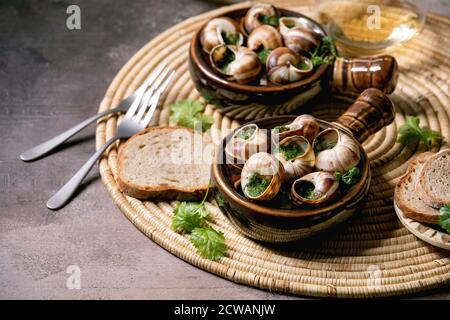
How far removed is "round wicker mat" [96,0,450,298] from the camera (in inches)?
58.4

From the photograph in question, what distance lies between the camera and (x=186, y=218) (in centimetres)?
158

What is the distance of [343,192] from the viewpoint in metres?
1.49

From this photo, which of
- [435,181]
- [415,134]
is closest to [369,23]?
[415,134]

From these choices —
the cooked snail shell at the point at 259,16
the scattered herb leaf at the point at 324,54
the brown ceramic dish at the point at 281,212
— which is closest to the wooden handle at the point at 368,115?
the brown ceramic dish at the point at 281,212

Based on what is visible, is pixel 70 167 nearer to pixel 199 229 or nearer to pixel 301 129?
pixel 199 229

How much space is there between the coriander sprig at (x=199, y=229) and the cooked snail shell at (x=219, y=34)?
429 mm

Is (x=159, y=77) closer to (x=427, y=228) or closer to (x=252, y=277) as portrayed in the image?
(x=252, y=277)

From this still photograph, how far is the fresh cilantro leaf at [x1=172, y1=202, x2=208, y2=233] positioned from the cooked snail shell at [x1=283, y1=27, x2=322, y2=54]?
53 cm

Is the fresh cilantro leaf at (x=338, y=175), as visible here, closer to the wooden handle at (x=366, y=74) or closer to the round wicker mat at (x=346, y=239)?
the round wicker mat at (x=346, y=239)

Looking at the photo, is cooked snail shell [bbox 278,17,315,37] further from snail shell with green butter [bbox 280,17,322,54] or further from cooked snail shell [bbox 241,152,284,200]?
cooked snail shell [bbox 241,152,284,200]

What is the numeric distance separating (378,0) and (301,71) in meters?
0.63

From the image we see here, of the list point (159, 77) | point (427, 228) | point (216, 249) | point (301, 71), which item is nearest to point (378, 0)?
point (301, 71)

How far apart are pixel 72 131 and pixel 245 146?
564mm

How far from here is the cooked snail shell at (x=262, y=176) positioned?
4.74 feet
